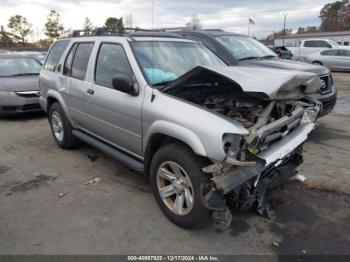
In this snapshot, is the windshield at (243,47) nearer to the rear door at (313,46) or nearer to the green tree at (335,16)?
the rear door at (313,46)

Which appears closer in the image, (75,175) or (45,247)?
(45,247)

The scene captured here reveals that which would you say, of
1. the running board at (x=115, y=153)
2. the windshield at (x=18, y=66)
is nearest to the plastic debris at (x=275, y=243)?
the running board at (x=115, y=153)

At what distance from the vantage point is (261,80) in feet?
9.86

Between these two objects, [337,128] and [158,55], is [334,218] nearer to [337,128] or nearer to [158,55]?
[158,55]

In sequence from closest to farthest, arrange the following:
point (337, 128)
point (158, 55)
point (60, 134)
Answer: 1. point (158, 55)
2. point (60, 134)
3. point (337, 128)

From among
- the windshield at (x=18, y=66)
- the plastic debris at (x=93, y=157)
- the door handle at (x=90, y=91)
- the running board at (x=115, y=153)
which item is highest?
the windshield at (x=18, y=66)

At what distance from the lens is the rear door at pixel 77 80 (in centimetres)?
462

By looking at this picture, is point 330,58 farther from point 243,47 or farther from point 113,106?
point 113,106

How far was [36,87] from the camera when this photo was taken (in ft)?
26.6

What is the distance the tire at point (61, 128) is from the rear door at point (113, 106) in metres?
0.98

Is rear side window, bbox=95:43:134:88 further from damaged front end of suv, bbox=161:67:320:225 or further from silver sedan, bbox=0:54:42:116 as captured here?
silver sedan, bbox=0:54:42:116

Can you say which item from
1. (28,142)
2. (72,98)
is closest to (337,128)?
(72,98)

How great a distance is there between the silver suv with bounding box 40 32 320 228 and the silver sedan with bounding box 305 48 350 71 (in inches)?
646

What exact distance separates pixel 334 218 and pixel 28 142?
212 inches
